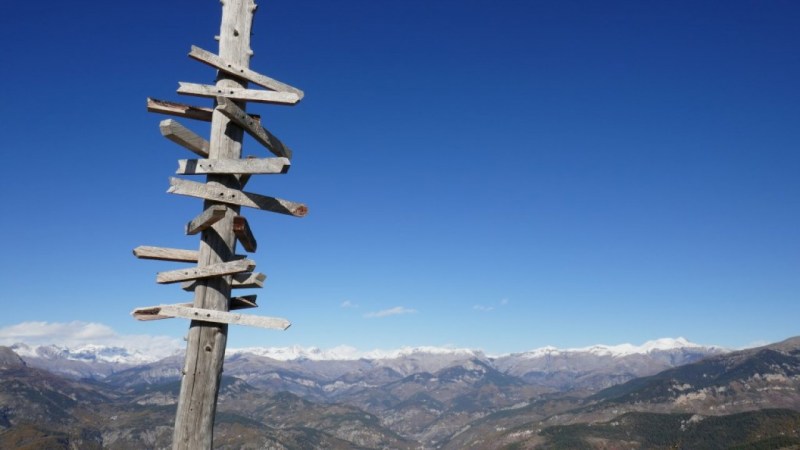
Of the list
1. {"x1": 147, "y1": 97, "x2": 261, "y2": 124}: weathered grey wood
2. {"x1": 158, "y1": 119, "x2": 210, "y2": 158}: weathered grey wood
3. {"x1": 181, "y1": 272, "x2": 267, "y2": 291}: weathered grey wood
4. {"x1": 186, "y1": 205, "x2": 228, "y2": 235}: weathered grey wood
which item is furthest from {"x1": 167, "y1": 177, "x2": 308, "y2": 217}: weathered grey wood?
{"x1": 147, "y1": 97, "x2": 261, "y2": 124}: weathered grey wood

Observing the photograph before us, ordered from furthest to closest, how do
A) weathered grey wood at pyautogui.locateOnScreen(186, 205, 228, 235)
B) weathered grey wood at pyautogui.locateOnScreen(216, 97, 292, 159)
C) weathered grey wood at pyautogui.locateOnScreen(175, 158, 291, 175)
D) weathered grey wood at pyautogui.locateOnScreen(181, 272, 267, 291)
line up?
weathered grey wood at pyautogui.locateOnScreen(181, 272, 267, 291) < weathered grey wood at pyautogui.locateOnScreen(175, 158, 291, 175) < weathered grey wood at pyautogui.locateOnScreen(216, 97, 292, 159) < weathered grey wood at pyautogui.locateOnScreen(186, 205, 228, 235)

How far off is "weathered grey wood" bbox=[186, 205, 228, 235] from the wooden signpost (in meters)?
0.01

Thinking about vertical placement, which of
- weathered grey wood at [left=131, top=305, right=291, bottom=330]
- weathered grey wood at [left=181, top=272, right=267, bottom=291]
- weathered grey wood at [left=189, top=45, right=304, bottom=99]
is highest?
weathered grey wood at [left=189, top=45, right=304, bottom=99]

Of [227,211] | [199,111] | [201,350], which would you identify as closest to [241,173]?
[227,211]

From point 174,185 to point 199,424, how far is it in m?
3.73

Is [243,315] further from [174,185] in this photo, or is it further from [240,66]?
[240,66]

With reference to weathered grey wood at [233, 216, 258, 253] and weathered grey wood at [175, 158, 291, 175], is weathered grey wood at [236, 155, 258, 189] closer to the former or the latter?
weathered grey wood at [175, 158, 291, 175]

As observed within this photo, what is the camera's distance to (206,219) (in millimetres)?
8539

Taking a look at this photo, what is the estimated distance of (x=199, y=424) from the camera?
340 inches

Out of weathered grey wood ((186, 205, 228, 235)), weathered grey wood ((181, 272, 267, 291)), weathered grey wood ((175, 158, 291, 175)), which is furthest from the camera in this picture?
weathered grey wood ((181, 272, 267, 291))

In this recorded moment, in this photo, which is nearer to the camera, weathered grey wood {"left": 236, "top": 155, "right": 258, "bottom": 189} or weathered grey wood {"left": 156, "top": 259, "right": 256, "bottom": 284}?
weathered grey wood {"left": 156, "top": 259, "right": 256, "bottom": 284}

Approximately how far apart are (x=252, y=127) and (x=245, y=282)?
2629mm

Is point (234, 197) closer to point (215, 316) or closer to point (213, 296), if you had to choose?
point (213, 296)

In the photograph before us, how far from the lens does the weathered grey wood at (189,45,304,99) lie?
30.7 ft
